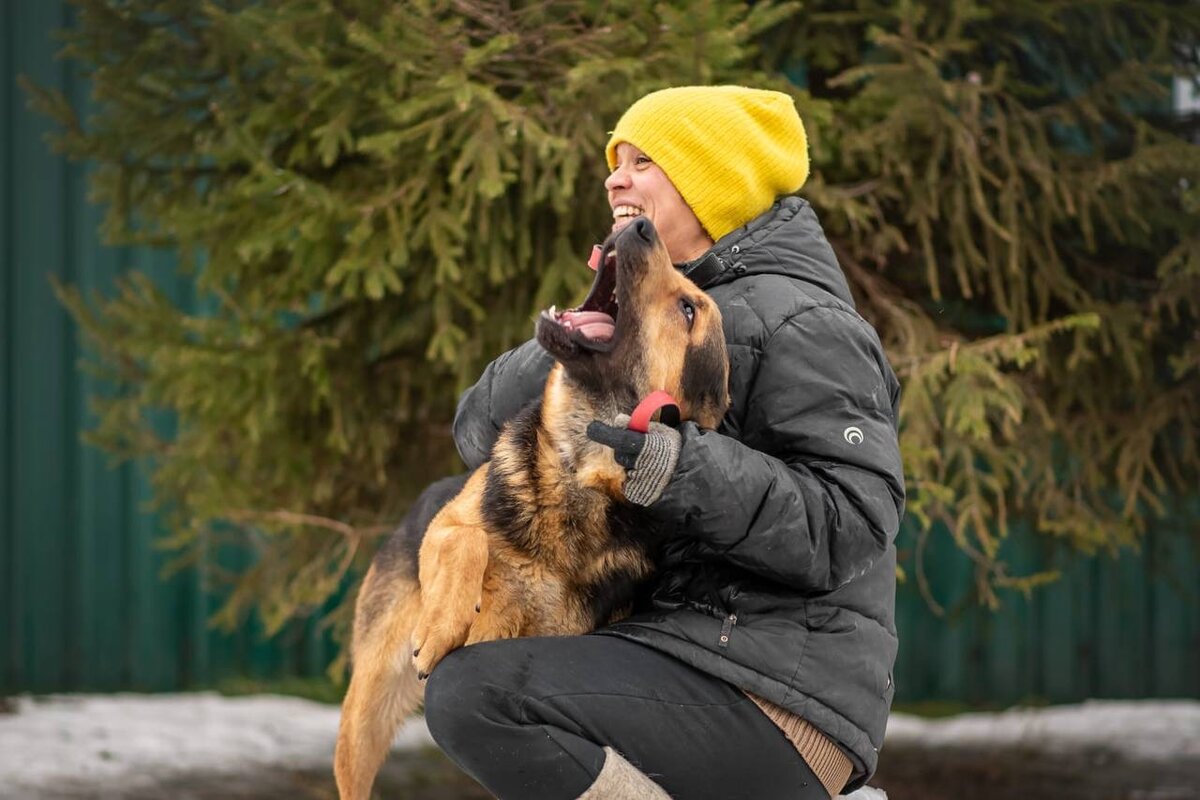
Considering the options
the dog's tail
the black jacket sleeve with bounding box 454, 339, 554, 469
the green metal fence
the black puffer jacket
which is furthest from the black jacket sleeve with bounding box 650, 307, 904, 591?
the green metal fence

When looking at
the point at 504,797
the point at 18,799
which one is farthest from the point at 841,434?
the point at 18,799

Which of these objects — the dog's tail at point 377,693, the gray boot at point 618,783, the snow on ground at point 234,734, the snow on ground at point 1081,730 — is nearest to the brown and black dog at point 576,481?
the gray boot at point 618,783

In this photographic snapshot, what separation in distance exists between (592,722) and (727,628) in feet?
1.02

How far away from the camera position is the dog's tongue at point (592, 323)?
2.46 m

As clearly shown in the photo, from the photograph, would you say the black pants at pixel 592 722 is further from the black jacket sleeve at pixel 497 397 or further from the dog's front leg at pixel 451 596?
the black jacket sleeve at pixel 497 397

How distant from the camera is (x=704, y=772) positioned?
2541 millimetres

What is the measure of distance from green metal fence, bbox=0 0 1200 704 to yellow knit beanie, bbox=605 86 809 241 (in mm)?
5052

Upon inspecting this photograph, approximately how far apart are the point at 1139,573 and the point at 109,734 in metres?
5.73

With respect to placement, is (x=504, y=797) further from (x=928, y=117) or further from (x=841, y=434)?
(x=928, y=117)

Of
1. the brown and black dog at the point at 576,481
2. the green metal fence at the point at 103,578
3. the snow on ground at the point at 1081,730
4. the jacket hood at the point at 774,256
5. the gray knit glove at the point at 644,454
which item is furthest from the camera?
the green metal fence at the point at 103,578

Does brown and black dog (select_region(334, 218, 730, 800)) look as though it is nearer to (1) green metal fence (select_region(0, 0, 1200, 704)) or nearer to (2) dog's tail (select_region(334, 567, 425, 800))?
(2) dog's tail (select_region(334, 567, 425, 800))

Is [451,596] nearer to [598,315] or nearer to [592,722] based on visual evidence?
[592,722]

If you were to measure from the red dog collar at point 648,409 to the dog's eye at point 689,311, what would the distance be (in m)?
0.15

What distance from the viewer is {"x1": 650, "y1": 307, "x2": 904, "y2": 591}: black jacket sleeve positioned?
2301 millimetres
